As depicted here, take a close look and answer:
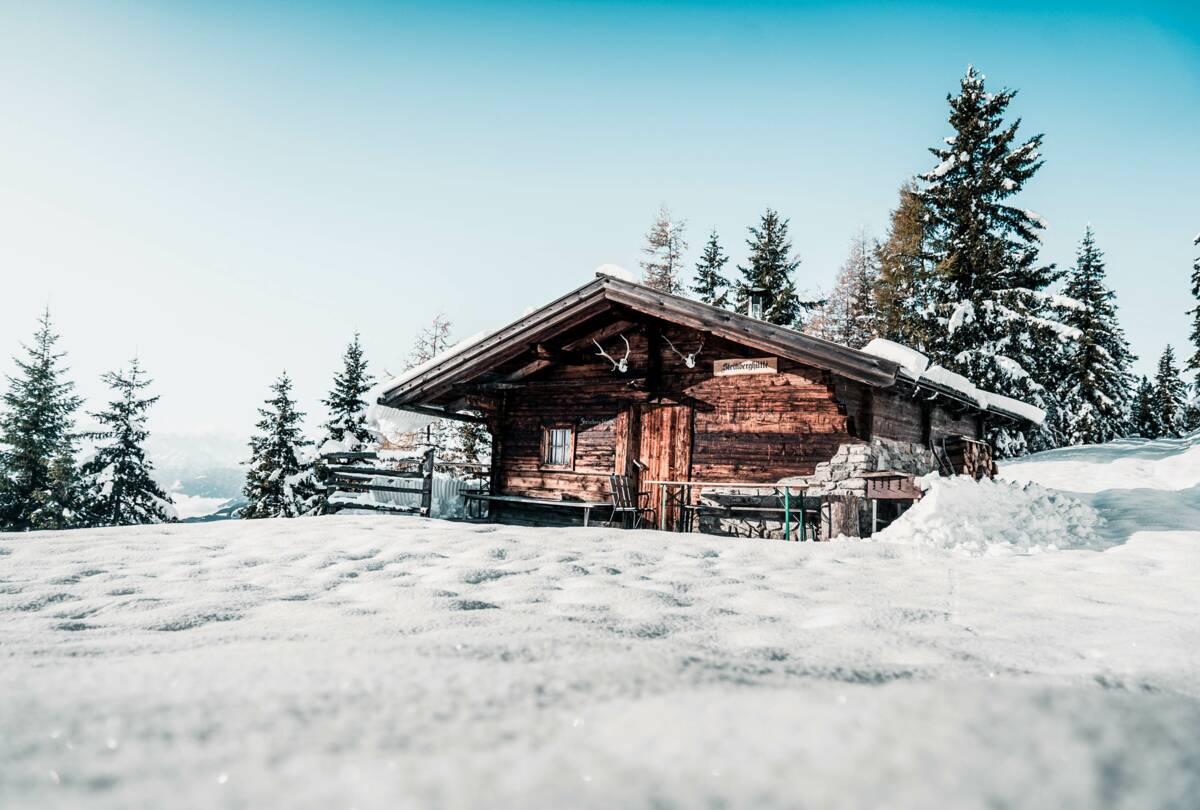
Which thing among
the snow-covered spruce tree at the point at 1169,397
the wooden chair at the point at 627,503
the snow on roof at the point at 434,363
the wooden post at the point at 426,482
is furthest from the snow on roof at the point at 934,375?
the snow-covered spruce tree at the point at 1169,397

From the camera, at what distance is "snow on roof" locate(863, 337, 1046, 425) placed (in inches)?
367

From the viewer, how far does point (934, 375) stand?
36.3 feet

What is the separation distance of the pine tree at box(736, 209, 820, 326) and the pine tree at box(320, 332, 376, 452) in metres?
16.9

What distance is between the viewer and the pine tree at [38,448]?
2138 centimetres

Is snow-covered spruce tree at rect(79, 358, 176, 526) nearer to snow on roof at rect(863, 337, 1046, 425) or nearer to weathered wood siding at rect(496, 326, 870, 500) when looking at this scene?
weathered wood siding at rect(496, 326, 870, 500)

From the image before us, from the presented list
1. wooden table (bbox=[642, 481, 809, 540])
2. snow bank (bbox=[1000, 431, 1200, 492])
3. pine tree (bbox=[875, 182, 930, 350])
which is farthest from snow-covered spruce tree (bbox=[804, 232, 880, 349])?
wooden table (bbox=[642, 481, 809, 540])

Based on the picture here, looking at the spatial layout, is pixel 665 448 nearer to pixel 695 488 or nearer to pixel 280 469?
pixel 695 488

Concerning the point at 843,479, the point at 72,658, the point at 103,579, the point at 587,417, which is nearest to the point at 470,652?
the point at 72,658

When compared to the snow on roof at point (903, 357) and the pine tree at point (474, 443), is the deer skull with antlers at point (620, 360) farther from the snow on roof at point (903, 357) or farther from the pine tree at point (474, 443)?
the pine tree at point (474, 443)

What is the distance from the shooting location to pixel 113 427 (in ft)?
71.8

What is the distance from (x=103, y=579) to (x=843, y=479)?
907cm

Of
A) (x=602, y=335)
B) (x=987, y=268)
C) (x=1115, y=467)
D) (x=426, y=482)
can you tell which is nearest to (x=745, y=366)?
(x=602, y=335)

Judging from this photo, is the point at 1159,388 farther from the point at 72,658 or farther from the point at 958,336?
the point at 72,658

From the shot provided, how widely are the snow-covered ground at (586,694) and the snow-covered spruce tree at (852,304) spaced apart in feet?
99.6
